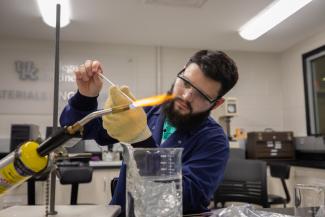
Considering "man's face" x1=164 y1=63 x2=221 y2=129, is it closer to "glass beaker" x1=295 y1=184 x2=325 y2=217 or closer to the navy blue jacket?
the navy blue jacket

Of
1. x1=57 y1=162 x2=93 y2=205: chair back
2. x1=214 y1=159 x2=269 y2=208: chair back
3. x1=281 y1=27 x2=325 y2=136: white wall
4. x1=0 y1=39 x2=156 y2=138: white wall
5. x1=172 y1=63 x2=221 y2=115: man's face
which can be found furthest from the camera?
x1=281 y1=27 x2=325 y2=136: white wall

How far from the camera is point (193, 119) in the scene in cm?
92

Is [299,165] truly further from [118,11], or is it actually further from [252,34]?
[118,11]

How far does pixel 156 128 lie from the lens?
3.61 ft

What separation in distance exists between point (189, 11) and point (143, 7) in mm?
456

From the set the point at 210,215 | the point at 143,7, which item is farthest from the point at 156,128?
the point at 143,7

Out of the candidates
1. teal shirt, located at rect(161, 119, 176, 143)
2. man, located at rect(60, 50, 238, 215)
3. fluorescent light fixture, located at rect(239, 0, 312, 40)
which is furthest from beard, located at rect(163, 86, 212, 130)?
fluorescent light fixture, located at rect(239, 0, 312, 40)

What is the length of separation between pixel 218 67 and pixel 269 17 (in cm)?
247

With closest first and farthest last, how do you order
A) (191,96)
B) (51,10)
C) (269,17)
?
(191,96)
(51,10)
(269,17)

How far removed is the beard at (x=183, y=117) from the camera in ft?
2.61

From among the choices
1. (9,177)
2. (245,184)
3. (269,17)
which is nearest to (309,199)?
(9,177)

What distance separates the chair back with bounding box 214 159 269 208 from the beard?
1.54 meters

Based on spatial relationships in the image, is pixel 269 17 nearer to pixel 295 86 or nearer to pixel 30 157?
pixel 295 86

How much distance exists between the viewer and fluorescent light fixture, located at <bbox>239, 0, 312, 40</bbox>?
109 inches
